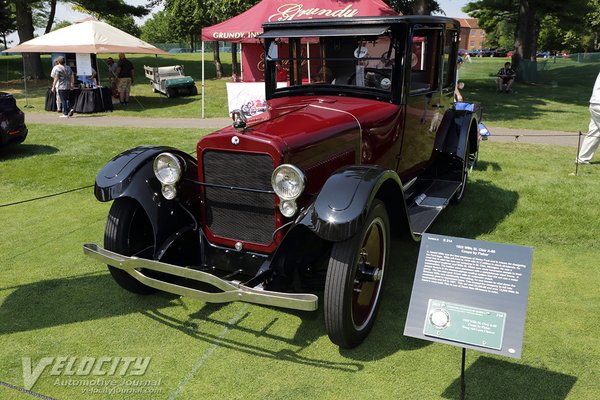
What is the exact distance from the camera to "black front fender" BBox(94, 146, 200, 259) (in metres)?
3.55

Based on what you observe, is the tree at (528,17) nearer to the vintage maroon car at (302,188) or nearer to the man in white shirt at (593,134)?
the man in white shirt at (593,134)

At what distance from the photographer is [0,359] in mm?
3158

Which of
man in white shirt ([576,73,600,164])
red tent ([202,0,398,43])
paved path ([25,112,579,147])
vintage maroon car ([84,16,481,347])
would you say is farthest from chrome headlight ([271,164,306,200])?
red tent ([202,0,398,43])

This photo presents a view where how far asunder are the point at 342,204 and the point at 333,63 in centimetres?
195

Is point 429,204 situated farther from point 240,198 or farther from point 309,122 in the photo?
point 240,198

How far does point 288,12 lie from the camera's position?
11.4m

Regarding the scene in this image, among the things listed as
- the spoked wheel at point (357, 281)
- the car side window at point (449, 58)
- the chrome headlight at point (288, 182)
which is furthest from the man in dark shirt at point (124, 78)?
the spoked wheel at point (357, 281)

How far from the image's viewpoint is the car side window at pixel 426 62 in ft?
15.2

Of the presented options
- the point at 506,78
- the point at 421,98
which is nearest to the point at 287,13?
the point at 421,98

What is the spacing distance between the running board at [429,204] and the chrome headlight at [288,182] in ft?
3.91

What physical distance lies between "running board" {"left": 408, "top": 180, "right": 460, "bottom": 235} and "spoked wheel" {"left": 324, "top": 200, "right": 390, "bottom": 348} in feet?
1.90

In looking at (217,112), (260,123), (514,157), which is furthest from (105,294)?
(217,112)

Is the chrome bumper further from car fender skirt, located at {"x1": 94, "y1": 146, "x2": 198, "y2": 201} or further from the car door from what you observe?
the car door

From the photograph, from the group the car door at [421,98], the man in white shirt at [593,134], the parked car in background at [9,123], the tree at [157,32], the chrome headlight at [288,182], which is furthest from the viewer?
the tree at [157,32]
